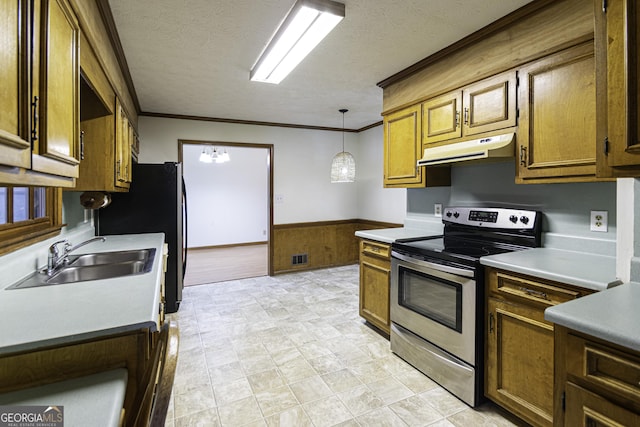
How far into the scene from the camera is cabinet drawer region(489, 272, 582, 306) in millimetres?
1537

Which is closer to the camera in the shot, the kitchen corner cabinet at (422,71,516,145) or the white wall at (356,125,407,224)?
the kitchen corner cabinet at (422,71,516,145)

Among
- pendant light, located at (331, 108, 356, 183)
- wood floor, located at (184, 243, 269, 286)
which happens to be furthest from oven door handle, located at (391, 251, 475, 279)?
wood floor, located at (184, 243, 269, 286)

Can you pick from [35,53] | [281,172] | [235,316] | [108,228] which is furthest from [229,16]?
[281,172]

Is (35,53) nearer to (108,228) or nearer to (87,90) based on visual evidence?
(87,90)

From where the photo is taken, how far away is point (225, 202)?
783cm

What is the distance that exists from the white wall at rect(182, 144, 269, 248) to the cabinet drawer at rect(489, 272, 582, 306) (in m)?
6.36

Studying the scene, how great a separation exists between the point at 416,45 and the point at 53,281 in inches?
114

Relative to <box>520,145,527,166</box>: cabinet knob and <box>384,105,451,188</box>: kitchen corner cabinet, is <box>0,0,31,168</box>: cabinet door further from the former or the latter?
<box>384,105,451,188</box>: kitchen corner cabinet

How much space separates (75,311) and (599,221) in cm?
272

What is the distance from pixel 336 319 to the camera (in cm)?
333

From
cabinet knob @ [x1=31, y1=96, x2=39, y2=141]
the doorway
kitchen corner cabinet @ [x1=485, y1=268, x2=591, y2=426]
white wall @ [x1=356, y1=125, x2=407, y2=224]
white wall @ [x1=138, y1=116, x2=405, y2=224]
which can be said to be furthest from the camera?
the doorway

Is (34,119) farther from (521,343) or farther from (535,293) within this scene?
(521,343)

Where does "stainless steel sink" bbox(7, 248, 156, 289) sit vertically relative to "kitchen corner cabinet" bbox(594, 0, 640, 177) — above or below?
below

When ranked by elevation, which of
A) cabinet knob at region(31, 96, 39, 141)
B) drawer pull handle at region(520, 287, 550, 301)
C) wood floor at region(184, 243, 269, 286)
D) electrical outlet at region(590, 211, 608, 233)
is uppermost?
cabinet knob at region(31, 96, 39, 141)
